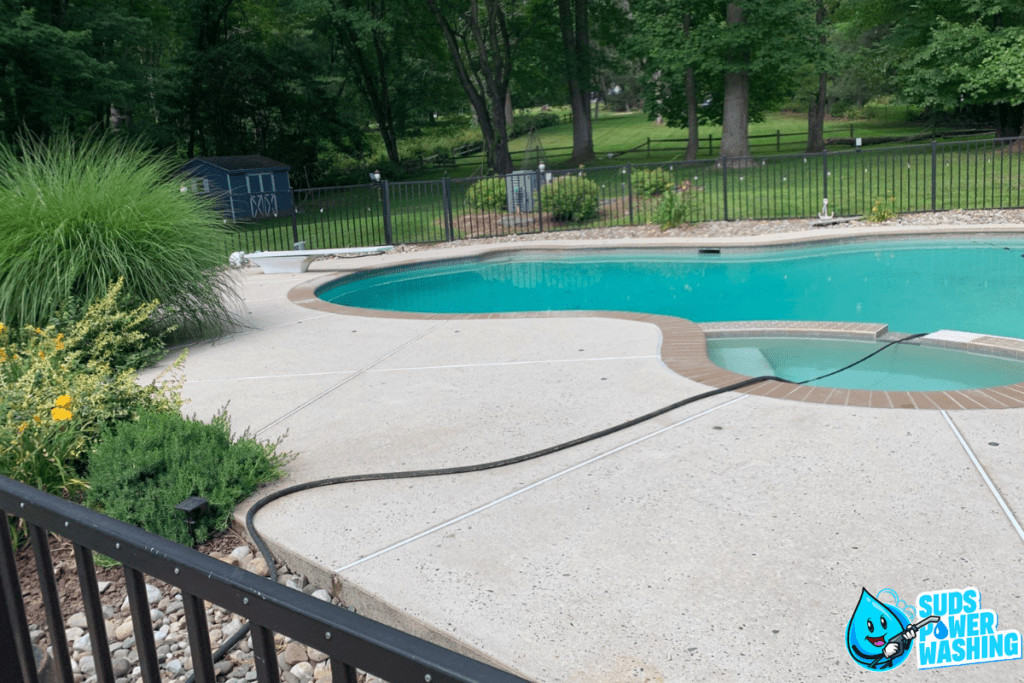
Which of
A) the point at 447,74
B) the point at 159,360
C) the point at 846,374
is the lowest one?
the point at 846,374

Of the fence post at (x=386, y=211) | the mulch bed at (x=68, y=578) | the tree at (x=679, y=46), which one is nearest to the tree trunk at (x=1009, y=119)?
the tree at (x=679, y=46)

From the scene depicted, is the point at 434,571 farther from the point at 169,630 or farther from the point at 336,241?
the point at 336,241

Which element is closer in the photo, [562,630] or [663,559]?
[562,630]

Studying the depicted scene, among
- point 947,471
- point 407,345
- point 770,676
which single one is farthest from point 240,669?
point 407,345

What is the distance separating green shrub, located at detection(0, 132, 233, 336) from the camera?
253 inches

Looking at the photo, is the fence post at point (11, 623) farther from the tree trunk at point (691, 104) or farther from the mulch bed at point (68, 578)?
the tree trunk at point (691, 104)

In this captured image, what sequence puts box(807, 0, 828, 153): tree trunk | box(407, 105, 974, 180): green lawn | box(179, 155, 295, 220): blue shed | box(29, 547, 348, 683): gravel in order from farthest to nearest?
box(407, 105, 974, 180): green lawn, box(807, 0, 828, 153): tree trunk, box(179, 155, 295, 220): blue shed, box(29, 547, 348, 683): gravel

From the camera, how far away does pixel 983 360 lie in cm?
643

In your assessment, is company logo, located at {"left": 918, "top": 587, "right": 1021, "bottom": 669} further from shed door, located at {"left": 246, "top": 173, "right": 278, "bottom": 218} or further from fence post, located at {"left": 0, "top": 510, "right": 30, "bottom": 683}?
shed door, located at {"left": 246, "top": 173, "right": 278, "bottom": 218}

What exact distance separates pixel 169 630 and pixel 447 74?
108 feet

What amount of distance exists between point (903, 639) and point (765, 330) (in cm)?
514

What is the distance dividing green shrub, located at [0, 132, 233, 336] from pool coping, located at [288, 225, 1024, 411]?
5.64ft

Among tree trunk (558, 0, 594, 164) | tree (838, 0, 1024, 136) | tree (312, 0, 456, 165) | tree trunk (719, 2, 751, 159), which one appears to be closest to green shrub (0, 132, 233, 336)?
tree trunk (719, 2, 751, 159)

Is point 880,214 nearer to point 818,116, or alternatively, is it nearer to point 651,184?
point 651,184
